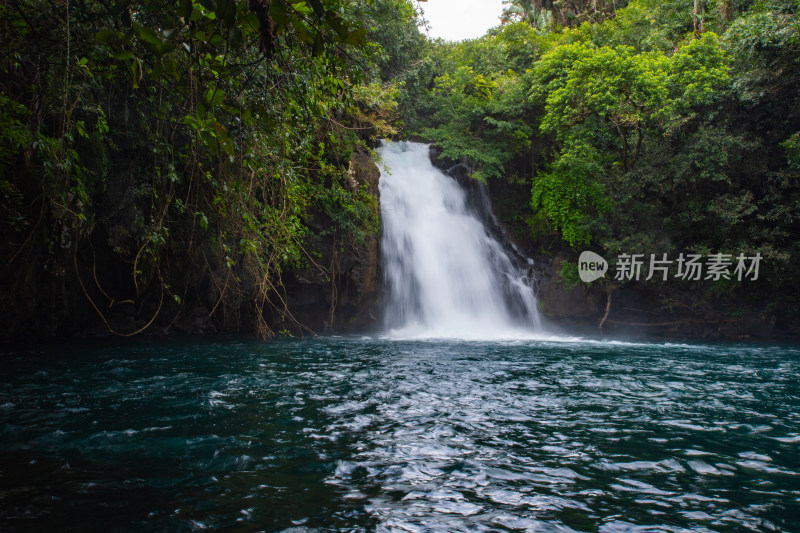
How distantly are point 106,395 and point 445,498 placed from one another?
15.2 feet

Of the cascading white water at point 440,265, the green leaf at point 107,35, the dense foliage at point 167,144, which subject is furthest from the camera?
the cascading white water at point 440,265

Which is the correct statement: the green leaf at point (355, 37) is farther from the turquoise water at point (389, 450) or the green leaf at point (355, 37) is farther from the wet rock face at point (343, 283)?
the wet rock face at point (343, 283)

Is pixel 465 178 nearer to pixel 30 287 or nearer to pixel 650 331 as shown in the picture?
pixel 650 331

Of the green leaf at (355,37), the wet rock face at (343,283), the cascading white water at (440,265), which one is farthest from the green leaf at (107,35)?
the cascading white water at (440,265)

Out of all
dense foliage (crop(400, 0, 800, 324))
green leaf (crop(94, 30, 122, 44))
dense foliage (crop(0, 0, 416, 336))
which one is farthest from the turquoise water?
dense foliage (crop(400, 0, 800, 324))

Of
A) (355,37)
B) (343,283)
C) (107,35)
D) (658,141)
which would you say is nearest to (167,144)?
(107,35)

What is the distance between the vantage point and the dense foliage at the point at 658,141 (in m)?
15.5

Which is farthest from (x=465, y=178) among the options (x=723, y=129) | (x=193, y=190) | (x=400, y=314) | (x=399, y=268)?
(x=193, y=190)

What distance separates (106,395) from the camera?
575cm

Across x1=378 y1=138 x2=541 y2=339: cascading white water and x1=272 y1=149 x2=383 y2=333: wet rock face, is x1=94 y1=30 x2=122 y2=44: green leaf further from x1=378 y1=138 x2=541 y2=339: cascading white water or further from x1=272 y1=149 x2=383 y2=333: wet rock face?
x1=378 y1=138 x2=541 y2=339: cascading white water

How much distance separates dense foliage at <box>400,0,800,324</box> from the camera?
50.8 feet

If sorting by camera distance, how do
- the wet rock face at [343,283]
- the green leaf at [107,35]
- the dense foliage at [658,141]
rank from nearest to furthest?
the green leaf at [107,35] → the wet rock face at [343,283] → the dense foliage at [658,141]

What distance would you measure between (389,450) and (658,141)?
17.2m

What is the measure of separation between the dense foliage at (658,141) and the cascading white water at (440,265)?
1599 millimetres
